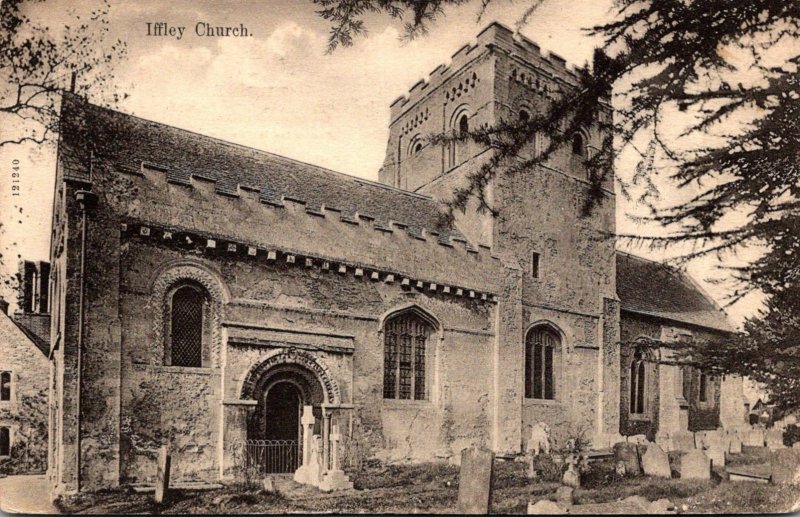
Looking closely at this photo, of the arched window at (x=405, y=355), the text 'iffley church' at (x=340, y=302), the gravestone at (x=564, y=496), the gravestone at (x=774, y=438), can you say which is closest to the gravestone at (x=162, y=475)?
the text 'iffley church' at (x=340, y=302)

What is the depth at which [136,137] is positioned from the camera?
13.2 metres

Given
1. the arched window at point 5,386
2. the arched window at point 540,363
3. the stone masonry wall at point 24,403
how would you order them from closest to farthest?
the arched window at point 5,386 → the stone masonry wall at point 24,403 → the arched window at point 540,363

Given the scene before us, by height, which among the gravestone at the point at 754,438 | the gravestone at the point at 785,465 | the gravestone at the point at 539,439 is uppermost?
the gravestone at the point at 785,465

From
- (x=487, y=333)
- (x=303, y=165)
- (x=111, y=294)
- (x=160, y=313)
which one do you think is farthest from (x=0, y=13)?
(x=487, y=333)

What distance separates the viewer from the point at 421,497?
9.84 metres

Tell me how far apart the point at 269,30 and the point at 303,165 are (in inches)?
307

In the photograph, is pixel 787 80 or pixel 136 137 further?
pixel 136 137

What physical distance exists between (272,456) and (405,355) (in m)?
3.88

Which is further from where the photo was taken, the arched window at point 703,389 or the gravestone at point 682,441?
the arched window at point 703,389

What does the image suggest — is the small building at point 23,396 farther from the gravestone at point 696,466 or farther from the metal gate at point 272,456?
the gravestone at point 696,466

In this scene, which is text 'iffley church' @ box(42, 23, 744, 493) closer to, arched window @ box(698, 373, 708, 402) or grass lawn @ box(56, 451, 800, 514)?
grass lawn @ box(56, 451, 800, 514)

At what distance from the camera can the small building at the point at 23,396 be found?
13594mm

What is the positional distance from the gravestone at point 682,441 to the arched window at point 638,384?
1622 millimetres

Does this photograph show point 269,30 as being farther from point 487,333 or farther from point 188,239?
point 487,333
